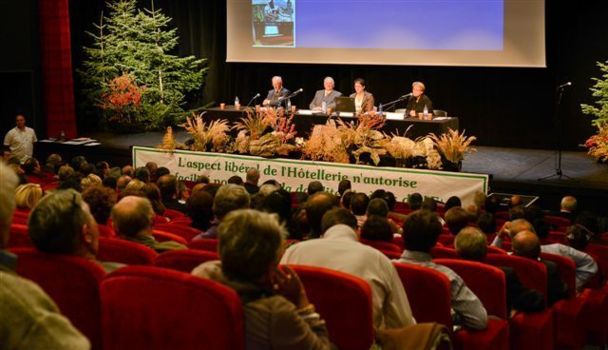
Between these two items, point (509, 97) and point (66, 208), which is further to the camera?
point (509, 97)

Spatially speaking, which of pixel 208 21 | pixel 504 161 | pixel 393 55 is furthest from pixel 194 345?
pixel 208 21

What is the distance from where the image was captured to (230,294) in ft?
6.97

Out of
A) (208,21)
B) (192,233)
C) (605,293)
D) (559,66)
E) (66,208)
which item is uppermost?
(208,21)

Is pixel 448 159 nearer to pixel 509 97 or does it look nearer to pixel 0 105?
pixel 509 97

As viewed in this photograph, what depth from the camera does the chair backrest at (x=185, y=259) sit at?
279 cm

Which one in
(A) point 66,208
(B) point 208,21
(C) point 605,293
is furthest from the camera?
(B) point 208,21

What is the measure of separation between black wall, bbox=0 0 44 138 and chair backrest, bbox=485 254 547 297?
9.55 metres

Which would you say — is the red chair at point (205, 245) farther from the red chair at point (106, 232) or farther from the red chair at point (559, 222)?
the red chair at point (559, 222)

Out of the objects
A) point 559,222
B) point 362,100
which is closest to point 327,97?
point 362,100

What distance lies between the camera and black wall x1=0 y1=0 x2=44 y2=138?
11742mm

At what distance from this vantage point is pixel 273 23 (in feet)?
41.7

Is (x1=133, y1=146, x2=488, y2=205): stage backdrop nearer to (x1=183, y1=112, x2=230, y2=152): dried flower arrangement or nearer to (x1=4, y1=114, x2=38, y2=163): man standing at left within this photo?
(x1=183, y1=112, x2=230, y2=152): dried flower arrangement

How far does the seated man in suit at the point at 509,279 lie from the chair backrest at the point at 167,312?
193 centimetres

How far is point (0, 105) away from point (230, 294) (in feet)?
37.5
